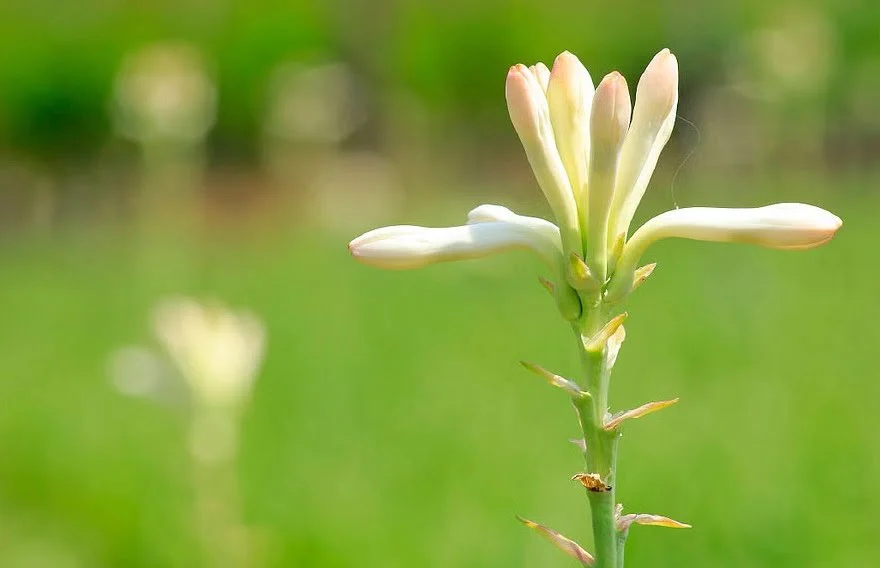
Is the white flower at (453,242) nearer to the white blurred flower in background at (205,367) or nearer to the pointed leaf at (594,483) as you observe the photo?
the pointed leaf at (594,483)

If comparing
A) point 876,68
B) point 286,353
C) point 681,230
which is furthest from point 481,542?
point 876,68

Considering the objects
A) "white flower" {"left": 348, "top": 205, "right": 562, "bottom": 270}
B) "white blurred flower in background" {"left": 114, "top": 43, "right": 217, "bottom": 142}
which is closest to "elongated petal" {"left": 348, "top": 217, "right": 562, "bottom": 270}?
"white flower" {"left": 348, "top": 205, "right": 562, "bottom": 270}

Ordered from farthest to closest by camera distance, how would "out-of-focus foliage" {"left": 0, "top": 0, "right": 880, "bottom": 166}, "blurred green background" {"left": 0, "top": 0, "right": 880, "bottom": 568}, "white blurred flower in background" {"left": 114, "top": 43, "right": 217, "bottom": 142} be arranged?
1. "out-of-focus foliage" {"left": 0, "top": 0, "right": 880, "bottom": 166}
2. "white blurred flower in background" {"left": 114, "top": 43, "right": 217, "bottom": 142}
3. "blurred green background" {"left": 0, "top": 0, "right": 880, "bottom": 568}

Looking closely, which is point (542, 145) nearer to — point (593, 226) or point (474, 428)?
point (593, 226)

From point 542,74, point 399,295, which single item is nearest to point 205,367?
point 542,74

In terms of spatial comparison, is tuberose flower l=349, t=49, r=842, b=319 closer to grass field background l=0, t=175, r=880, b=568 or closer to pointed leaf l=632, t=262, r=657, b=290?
pointed leaf l=632, t=262, r=657, b=290

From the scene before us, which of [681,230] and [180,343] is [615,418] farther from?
[180,343]

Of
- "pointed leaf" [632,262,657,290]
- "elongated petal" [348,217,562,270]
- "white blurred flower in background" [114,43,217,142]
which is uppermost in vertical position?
"elongated petal" [348,217,562,270]
